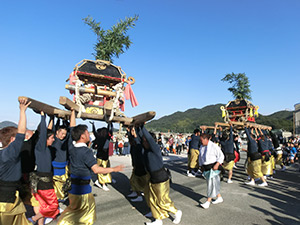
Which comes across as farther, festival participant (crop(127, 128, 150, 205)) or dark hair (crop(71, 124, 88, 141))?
festival participant (crop(127, 128, 150, 205))

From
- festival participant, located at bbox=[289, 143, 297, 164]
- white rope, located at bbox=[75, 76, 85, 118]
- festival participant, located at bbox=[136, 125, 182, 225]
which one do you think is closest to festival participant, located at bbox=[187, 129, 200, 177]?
festival participant, located at bbox=[136, 125, 182, 225]

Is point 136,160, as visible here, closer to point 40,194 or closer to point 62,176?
point 62,176

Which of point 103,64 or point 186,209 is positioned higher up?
point 103,64

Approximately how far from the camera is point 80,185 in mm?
3471

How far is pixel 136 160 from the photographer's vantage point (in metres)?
5.85

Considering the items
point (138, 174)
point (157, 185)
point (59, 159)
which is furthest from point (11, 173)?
point (138, 174)

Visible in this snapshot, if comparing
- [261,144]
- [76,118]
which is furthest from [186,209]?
[261,144]

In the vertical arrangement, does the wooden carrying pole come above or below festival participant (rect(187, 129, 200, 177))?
above

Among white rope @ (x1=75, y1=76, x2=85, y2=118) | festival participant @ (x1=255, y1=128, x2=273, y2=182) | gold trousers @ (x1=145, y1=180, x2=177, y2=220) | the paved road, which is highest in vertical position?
white rope @ (x1=75, y1=76, x2=85, y2=118)

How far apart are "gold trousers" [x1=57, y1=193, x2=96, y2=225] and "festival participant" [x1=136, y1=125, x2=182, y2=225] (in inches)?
48.1

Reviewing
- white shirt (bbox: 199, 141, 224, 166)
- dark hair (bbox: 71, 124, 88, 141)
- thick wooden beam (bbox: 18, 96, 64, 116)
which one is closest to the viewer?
thick wooden beam (bbox: 18, 96, 64, 116)

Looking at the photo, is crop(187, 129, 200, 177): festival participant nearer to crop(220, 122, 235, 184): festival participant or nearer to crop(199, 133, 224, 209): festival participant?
crop(220, 122, 235, 184): festival participant

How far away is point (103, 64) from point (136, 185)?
132 inches

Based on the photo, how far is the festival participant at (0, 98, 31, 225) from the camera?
2.68m
